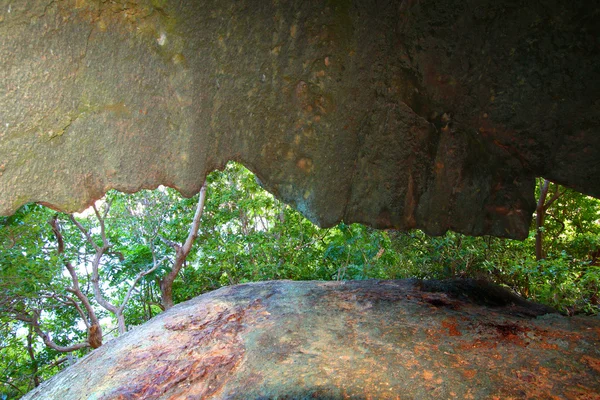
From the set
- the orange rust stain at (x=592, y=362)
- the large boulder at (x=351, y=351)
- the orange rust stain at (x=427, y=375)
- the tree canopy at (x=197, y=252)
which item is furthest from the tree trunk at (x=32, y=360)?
the orange rust stain at (x=592, y=362)

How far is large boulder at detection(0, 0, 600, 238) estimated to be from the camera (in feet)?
6.21

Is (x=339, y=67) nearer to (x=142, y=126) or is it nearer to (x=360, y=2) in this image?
(x=360, y=2)

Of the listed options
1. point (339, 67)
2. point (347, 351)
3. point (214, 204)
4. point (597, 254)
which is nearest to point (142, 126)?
point (339, 67)

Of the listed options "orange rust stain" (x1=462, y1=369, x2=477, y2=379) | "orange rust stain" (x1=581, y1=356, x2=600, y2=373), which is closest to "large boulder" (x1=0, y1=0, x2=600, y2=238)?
"orange rust stain" (x1=581, y1=356, x2=600, y2=373)

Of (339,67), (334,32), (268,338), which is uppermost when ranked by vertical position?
(334,32)

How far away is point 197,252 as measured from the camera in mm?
8961

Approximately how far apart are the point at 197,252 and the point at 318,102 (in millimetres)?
6599

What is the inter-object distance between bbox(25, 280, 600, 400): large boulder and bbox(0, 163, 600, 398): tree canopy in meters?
3.06

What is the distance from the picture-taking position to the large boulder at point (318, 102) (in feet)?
6.21

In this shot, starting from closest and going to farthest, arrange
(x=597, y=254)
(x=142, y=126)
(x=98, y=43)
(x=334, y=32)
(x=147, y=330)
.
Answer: (x=98, y=43) < (x=142, y=126) < (x=334, y=32) < (x=147, y=330) < (x=597, y=254)

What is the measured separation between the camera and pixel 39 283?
6.50 m

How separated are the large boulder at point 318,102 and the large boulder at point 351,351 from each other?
2.12 feet

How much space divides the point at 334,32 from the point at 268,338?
1925 millimetres

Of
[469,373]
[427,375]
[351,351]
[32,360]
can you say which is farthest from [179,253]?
[469,373]
